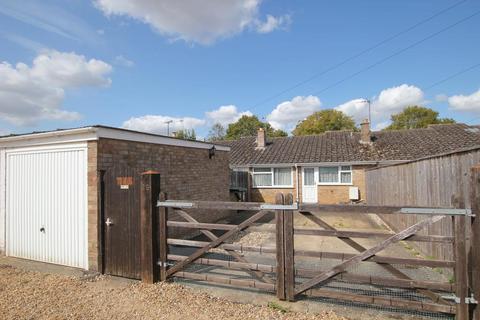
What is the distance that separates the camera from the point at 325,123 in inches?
1809

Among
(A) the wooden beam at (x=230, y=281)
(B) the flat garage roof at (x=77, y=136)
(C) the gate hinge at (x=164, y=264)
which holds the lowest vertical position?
(A) the wooden beam at (x=230, y=281)

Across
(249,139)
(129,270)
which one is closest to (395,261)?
(129,270)

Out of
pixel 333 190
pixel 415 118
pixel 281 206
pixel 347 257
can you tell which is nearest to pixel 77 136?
pixel 281 206

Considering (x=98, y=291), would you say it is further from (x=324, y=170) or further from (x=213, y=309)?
(x=324, y=170)

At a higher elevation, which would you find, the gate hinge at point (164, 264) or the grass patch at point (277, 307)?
the gate hinge at point (164, 264)

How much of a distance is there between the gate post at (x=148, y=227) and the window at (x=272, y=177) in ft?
44.2

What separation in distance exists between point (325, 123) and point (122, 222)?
43943 mm

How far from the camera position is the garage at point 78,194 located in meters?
5.49

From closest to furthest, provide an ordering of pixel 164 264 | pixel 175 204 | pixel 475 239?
pixel 475 239 → pixel 175 204 → pixel 164 264

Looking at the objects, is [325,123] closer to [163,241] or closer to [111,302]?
[163,241]

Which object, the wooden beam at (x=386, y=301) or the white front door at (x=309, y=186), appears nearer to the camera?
the wooden beam at (x=386, y=301)

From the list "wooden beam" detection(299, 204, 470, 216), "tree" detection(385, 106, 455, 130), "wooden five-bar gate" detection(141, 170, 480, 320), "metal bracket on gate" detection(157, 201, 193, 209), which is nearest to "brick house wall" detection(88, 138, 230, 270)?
"wooden five-bar gate" detection(141, 170, 480, 320)

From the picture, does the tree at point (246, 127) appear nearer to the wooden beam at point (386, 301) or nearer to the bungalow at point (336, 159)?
the bungalow at point (336, 159)

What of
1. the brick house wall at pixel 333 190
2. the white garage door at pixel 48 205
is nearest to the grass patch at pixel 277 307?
the white garage door at pixel 48 205
